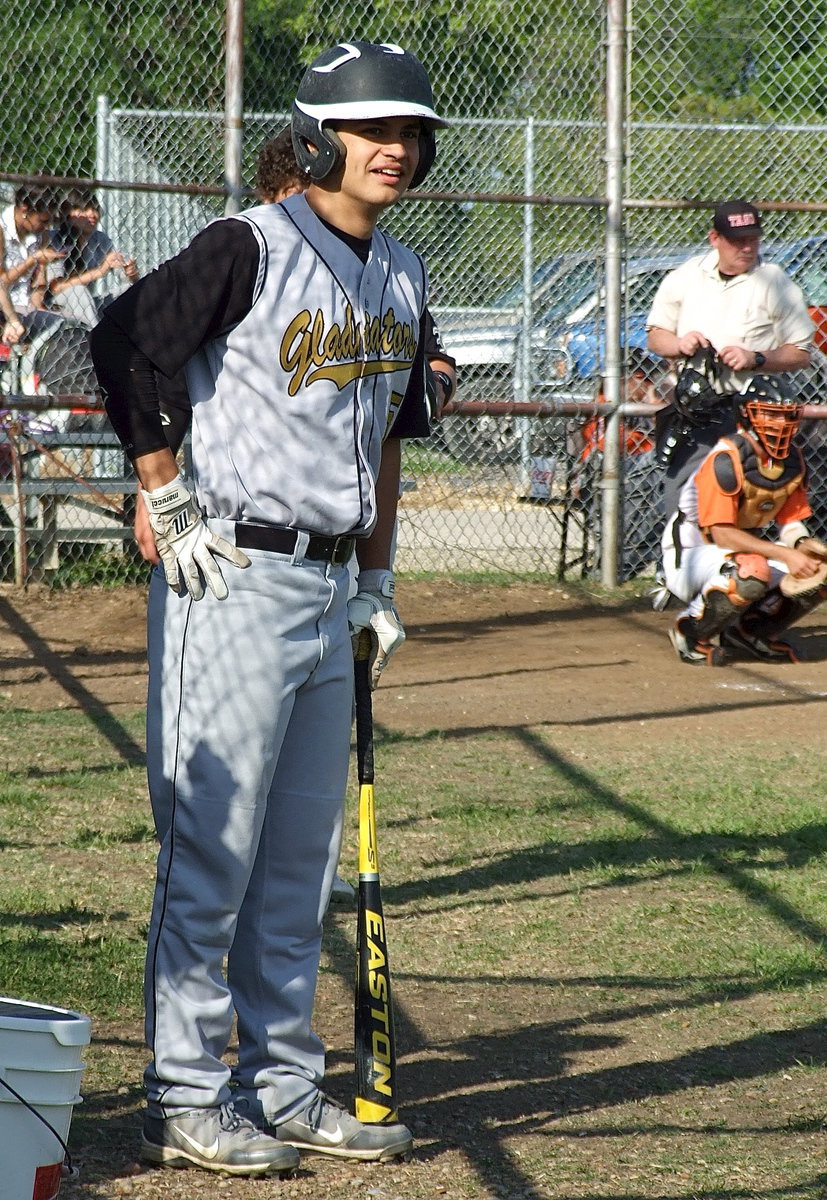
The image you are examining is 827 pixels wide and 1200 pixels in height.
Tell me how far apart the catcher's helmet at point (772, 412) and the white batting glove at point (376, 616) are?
4571mm

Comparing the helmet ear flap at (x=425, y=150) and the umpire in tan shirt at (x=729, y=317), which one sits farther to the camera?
the umpire in tan shirt at (x=729, y=317)

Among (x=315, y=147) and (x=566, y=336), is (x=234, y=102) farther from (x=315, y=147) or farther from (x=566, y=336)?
(x=315, y=147)

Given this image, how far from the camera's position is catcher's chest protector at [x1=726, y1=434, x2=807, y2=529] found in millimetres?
7652

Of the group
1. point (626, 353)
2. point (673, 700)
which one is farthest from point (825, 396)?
point (673, 700)

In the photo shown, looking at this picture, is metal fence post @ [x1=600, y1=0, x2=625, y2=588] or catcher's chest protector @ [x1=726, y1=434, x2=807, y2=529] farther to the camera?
metal fence post @ [x1=600, y1=0, x2=625, y2=588]

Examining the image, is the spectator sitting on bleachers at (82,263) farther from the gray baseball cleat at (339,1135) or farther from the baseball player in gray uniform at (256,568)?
the gray baseball cleat at (339,1135)

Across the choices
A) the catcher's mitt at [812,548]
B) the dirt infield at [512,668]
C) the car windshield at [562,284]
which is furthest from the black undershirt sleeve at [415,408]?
the car windshield at [562,284]

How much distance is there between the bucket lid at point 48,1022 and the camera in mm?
2444

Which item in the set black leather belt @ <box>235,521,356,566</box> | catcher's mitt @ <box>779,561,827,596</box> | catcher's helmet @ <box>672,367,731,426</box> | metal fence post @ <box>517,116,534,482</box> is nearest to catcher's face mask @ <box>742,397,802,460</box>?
catcher's helmet @ <box>672,367,731,426</box>

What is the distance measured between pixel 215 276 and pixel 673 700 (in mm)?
4490

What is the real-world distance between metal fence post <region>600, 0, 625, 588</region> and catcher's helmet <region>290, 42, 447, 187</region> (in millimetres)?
6284

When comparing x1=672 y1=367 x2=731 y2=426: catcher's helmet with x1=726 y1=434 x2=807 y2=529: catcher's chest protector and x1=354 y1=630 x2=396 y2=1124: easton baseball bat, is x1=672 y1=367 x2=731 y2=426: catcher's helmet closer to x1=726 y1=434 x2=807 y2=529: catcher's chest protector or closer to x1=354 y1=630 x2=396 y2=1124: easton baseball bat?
x1=726 y1=434 x2=807 y2=529: catcher's chest protector

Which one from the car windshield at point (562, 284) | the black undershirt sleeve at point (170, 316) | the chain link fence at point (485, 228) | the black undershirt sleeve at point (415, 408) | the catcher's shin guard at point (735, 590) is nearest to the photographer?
the black undershirt sleeve at point (170, 316)

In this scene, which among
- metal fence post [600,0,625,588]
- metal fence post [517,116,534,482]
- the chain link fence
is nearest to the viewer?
the chain link fence
